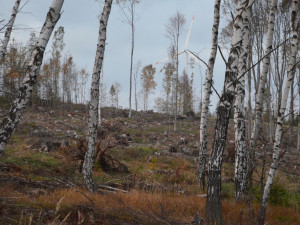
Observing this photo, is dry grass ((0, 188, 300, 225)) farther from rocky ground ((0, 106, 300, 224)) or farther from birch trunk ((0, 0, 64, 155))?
birch trunk ((0, 0, 64, 155))

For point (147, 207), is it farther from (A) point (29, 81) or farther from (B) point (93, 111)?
(A) point (29, 81)

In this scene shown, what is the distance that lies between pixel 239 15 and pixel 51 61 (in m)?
31.8

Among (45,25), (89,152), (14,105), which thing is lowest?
(89,152)

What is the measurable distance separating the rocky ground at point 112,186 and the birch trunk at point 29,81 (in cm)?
106

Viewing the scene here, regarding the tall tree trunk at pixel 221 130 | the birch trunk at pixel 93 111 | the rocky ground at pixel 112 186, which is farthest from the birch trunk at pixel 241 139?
the birch trunk at pixel 93 111

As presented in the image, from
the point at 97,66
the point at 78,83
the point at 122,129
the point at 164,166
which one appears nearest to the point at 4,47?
the point at 97,66

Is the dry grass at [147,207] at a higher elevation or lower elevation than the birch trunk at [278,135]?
lower

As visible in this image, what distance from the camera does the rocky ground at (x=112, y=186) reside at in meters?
3.74

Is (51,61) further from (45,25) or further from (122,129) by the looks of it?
(45,25)

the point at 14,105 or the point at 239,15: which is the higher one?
the point at 239,15

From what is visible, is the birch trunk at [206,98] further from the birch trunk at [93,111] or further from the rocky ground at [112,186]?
the birch trunk at [93,111]

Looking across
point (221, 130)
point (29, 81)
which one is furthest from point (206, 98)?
point (29, 81)

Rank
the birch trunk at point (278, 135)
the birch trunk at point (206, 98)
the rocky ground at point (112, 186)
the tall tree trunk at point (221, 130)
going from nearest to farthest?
the rocky ground at point (112, 186) → the birch trunk at point (278, 135) → the tall tree trunk at point (221, 130) → the birch trunk at point (206, 98)

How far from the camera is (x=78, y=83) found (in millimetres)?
37625
